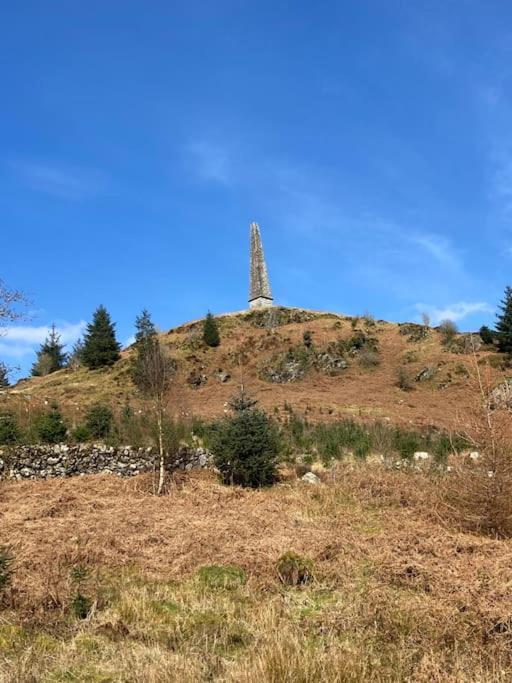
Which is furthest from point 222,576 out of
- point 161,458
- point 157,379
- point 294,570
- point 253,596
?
point 157,379

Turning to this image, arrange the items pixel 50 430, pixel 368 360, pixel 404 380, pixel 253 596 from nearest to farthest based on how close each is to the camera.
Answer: pixel 253 596 < pixel 50 430 < pixel 404 380 < pixel 368 360

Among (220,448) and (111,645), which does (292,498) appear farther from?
(111,645)

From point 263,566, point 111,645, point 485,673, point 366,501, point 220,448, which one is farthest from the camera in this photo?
point 220,448

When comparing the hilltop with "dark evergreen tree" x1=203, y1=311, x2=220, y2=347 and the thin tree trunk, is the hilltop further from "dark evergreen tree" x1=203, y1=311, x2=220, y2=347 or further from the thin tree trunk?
the thin tree trunk

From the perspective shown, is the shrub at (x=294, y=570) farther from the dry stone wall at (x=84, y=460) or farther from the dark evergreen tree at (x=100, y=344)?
the dark evergreen tree at (x=100, y=344)

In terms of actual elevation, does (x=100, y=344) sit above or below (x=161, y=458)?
above

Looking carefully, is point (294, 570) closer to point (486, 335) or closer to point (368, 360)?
point (368, 360)

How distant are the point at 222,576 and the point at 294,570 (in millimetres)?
852

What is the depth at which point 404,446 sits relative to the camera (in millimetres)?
17594

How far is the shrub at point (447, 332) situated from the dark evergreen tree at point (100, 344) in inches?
1004

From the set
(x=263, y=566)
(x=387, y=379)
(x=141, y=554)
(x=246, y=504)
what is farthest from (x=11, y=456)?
(x=387, y=379)

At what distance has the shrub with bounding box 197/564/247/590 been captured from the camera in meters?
6.36

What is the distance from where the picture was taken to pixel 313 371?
3978 centimetres

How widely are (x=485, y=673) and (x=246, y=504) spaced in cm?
819
